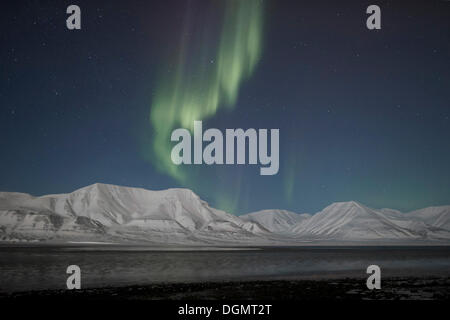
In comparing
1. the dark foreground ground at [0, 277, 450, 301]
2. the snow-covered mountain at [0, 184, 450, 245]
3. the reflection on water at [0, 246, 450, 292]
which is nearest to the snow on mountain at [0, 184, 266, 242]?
the snow-covered mountain at [0, 184, 450, 245]

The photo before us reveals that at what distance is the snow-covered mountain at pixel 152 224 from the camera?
145 meters

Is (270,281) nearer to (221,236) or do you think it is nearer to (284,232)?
(221,236)

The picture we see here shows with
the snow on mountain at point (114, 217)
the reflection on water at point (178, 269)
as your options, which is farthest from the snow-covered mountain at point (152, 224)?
the reflection on water at point (178, 269)

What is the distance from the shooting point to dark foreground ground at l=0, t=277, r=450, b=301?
17.8m

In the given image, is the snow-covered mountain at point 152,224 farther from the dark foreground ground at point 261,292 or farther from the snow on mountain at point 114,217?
the dark foreground ground at point 261,292

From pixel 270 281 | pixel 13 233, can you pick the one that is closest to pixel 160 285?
pixel 270 281

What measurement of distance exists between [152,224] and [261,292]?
151 m

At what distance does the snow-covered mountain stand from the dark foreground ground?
116m

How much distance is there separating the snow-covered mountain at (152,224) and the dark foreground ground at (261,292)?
4555 inches

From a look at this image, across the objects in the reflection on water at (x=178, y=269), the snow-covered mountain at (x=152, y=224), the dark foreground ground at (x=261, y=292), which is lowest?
the snow-covered mountain at (x=152, y=224)

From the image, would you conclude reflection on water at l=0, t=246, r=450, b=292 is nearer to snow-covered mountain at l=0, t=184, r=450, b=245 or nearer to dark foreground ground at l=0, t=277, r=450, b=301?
dark foreground ground at l=0, t=277, r=450, b=301
